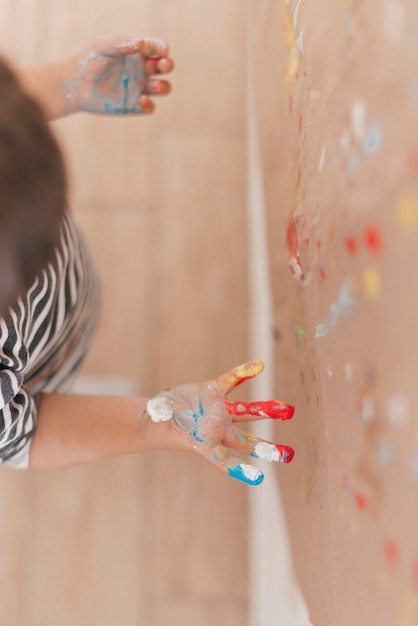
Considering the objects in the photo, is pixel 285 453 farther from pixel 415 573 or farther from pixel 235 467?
pixel 415 573

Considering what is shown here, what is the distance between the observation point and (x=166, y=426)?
539 mm

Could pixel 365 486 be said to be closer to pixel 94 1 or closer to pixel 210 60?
pixel 210 60

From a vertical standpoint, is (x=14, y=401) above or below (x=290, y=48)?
below

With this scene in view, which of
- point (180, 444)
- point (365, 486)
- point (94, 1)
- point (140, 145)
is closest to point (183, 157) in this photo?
point (140, 145)

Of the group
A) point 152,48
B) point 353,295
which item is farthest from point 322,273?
point 152,48

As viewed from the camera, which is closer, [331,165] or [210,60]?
[331,165]

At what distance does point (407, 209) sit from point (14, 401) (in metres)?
0.40

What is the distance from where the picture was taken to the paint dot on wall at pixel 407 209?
271mm

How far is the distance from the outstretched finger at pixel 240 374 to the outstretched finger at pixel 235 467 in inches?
1.9

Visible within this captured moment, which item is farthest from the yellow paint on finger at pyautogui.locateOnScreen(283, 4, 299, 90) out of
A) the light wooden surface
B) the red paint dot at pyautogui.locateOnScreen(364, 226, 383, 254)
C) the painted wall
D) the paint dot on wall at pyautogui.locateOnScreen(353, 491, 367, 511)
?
the light wooden surface

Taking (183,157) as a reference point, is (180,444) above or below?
below

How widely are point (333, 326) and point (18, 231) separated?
0.71ft

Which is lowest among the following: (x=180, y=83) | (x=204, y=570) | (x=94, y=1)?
(x=204, y=570)

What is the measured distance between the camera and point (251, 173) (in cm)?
94
